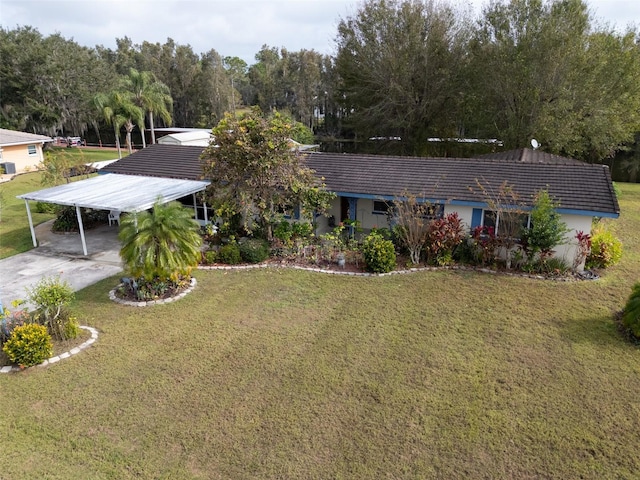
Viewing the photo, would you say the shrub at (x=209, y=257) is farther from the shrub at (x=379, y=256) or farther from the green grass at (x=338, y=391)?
the shrub at (x=379, y=256)

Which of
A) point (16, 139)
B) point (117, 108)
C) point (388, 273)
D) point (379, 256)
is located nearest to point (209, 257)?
point (379, 256)

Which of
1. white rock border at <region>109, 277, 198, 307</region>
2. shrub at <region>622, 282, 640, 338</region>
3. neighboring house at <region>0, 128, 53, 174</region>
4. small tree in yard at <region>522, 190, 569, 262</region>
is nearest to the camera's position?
shrub at <region>622, 282, 640, 338</region>

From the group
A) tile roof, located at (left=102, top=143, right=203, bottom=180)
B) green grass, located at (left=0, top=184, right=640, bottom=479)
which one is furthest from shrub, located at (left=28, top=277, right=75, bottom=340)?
tile roof, located at (left=102, top=143, right=203, bottom=180)

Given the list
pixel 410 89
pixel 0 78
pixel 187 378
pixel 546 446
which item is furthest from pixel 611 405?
pixel 0 78

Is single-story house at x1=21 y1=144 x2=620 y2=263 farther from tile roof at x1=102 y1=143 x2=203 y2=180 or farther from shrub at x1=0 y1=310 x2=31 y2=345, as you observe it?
shrub at x1=0 y1=310 x2=31 y2=345

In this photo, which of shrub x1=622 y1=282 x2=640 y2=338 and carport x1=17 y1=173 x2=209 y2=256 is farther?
carport x1=17 y1=173 x2=209 y2=256

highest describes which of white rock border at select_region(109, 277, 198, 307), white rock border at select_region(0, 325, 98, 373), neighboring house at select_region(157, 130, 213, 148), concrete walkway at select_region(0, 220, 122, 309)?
neighboring house at select_region(157, 130, 213, 148)
